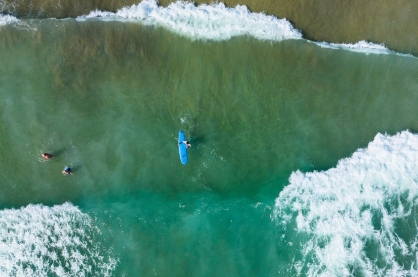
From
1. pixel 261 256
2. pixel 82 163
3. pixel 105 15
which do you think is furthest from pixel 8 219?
pixel 261 256

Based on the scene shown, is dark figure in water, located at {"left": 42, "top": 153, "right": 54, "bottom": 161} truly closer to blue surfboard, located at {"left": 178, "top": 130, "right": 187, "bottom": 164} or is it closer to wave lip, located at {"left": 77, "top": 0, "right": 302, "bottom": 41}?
blue surfboard, located at {"left": 178, "top": 130, "right": 187, "bottom": 164}

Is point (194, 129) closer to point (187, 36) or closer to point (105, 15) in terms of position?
point (187, 36)

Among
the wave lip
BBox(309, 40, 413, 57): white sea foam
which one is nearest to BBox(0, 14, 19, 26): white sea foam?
the wave lip

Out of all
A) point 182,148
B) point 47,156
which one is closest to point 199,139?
point 182,148

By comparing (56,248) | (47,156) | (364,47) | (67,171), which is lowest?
(56,248)

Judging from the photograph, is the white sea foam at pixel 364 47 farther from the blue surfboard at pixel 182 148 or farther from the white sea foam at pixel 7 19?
the white sea foam at pixel 7 19

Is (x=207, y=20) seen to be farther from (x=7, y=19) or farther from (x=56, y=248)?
(x=56, y=248)
